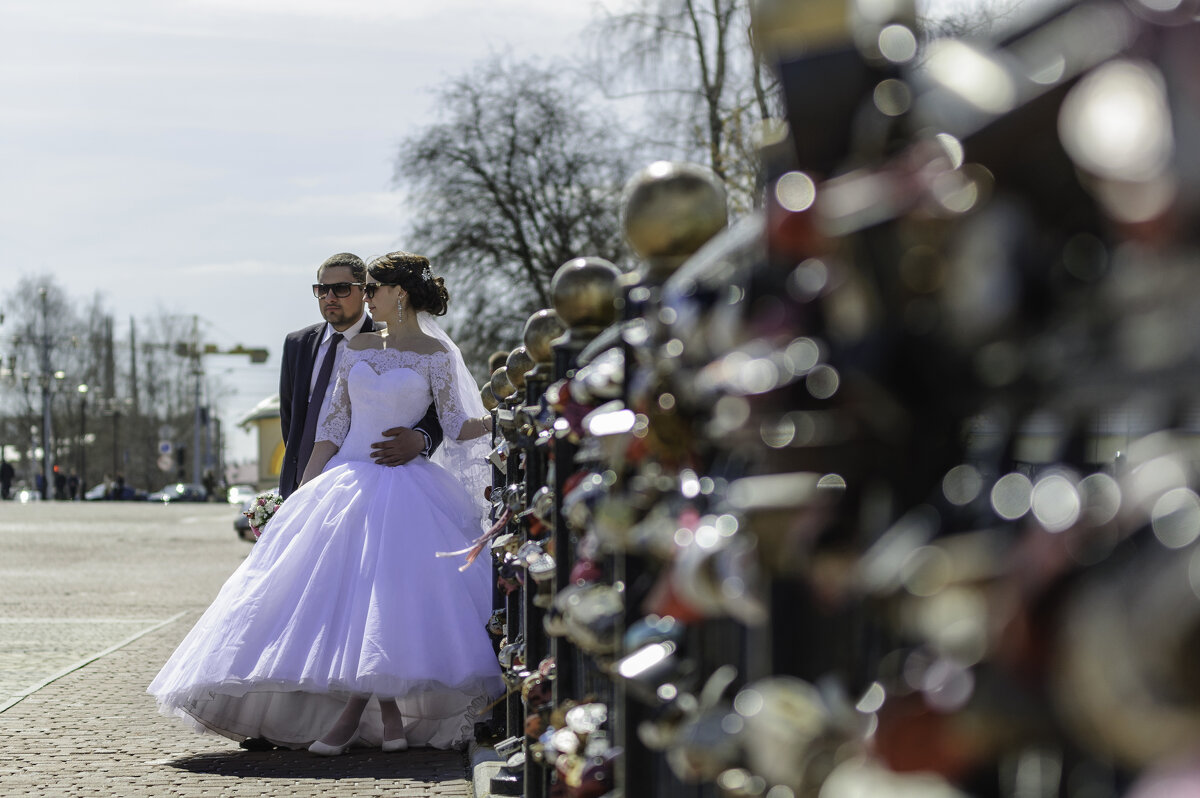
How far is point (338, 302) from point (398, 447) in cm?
94

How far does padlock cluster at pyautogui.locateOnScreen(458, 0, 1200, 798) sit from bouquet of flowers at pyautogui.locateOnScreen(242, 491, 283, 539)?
205 inches

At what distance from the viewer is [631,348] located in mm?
2004

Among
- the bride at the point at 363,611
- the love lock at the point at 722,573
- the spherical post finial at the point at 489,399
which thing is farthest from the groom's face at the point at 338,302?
the love lock at the point at 722,573

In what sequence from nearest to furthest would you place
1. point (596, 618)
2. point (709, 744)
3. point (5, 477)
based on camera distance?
point (709, 744) < point (596, 618) < point (5, 477)

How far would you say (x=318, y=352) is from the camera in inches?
278

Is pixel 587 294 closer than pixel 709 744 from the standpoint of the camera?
No

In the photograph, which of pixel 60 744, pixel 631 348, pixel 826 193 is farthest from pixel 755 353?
pixel 60 744

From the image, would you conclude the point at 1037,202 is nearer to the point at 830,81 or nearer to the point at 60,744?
the point at 830,81

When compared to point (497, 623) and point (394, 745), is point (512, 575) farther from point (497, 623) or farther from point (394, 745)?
point (394, 745)

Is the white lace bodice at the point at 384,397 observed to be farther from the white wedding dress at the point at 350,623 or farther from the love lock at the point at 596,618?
the love lock at the point at 596,618

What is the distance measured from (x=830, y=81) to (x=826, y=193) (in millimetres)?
88

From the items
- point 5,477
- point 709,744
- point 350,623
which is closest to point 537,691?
point 709,744

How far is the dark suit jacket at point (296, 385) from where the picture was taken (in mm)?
7059

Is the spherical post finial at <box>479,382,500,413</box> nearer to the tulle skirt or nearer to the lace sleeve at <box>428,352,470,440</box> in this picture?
the lace sleeve at <box>428,352,470,440</box>
